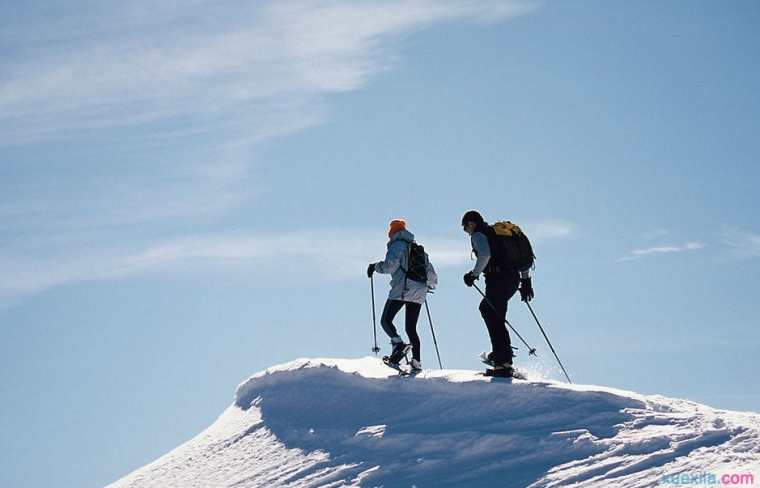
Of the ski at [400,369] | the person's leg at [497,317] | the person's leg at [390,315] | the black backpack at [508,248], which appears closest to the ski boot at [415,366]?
the ski at [400,369]

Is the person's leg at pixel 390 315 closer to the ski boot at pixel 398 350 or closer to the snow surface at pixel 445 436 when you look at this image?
the ski boot at pixel 398 350

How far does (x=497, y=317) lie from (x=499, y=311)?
0.10m

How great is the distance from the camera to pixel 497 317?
13.6 m

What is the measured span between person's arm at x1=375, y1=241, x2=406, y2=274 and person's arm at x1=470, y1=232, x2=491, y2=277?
1.59 m

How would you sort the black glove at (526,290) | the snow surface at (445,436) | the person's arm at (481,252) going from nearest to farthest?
the snow surface at (445,436), the person's arm at (481,252), the black glove at (526,290)

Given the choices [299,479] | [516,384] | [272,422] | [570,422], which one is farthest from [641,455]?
[272,422]

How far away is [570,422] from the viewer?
11688 millimetres

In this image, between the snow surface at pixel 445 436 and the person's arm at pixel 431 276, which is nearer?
the snow surface at pixel 445 436

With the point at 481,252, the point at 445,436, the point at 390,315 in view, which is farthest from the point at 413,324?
the point at 445,436

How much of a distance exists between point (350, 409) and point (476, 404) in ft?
7.65

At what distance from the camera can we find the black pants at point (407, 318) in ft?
48.3

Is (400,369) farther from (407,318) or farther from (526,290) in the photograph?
(526,290)

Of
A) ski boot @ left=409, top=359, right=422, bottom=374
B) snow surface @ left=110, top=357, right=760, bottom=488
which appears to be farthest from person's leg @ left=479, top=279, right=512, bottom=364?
ski boot @ left=409, top=359, right=422, bottom=374

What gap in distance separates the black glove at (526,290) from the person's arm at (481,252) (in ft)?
4.14
